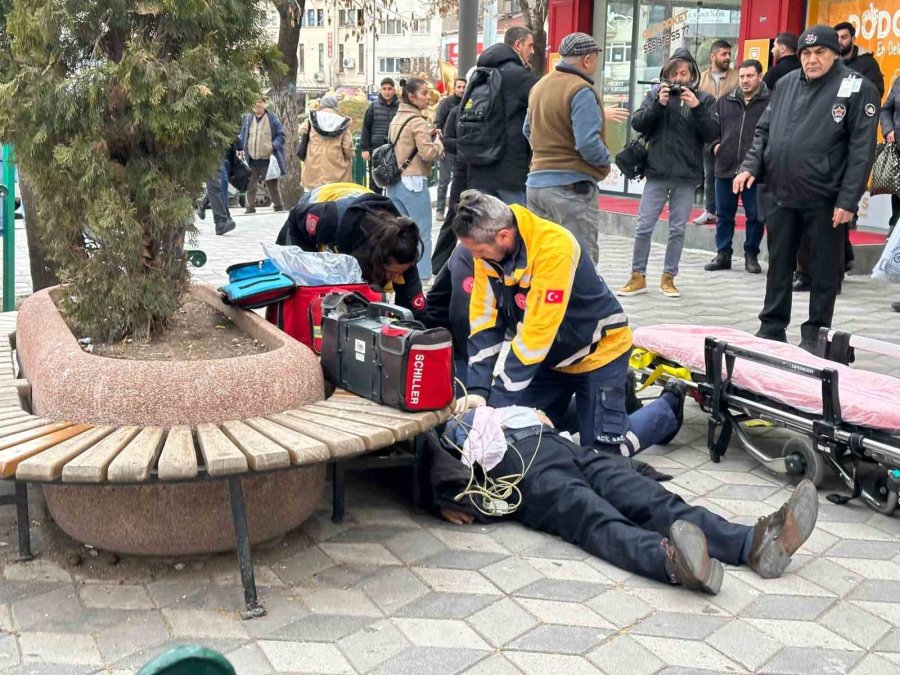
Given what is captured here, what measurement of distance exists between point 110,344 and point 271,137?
38.0 ft

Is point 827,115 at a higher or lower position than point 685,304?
higher

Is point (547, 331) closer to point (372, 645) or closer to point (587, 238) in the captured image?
point (372, 645)

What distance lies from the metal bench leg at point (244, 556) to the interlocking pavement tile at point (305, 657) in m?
0.18

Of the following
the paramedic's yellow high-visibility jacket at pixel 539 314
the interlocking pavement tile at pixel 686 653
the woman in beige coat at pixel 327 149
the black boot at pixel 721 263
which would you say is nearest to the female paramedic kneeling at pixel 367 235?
the paramedic's yellow high-visibility jacket at pixel 539 314

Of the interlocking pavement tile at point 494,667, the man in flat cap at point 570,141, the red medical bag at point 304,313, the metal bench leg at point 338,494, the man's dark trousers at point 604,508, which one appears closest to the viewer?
the interlocking pavement tile at point 494,667

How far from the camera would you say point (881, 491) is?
4.12 meters

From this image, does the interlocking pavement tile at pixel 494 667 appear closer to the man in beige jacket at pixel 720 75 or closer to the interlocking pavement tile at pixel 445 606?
the interlocking pavement tile at pixel 445 606

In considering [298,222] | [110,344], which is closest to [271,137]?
[298,222]

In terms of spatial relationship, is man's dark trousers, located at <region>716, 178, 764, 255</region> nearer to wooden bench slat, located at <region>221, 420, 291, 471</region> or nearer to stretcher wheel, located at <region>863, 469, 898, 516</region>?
stretcher wheel, located at <region>863, 469, 898, 516</region>

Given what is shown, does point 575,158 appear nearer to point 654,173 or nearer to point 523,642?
point 654,173

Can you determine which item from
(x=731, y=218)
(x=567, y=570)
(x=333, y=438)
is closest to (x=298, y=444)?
(x=333, y=438)

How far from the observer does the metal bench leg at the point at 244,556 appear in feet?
10.7

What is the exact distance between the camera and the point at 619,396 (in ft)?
14.7

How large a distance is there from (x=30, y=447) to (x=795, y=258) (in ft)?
14.9
